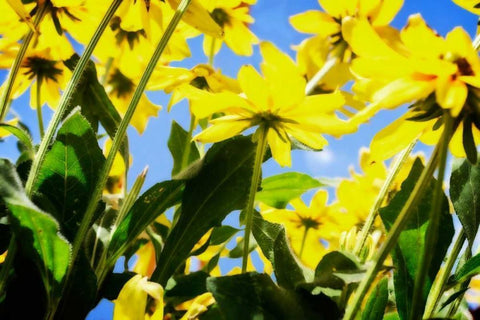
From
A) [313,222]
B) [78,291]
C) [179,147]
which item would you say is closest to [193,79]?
[179,147]

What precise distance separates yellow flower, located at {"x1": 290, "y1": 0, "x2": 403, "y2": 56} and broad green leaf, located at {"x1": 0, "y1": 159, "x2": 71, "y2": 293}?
0.36m

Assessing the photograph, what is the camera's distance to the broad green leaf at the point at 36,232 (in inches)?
14.9

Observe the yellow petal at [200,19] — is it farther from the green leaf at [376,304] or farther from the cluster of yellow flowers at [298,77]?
the green leaf at [376,304]

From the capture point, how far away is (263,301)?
0.40 m

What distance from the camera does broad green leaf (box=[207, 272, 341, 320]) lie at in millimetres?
385

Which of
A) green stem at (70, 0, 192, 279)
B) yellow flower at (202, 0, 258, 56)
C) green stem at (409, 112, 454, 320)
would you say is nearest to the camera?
green stem at (409, 112, 454, 320)

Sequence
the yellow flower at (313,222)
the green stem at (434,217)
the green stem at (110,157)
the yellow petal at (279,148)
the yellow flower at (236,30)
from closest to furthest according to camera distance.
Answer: the green stem at (434,217) → the green stem at (110,157) → the yellow petal at (279,148) → the yellow flower at (236,30) → the yellow flower at (313,222)

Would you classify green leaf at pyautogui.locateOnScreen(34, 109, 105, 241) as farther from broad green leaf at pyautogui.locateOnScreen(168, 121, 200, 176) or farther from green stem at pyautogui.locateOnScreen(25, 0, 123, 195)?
broad green leaf at pyautogui.locateOnScreen(168, 121, 200, 176)

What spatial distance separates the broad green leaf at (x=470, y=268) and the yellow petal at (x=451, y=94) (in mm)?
179

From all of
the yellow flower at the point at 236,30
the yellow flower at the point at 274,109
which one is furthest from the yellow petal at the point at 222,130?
the yellow flower at the point at 236,30

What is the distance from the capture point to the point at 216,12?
0.81 metres

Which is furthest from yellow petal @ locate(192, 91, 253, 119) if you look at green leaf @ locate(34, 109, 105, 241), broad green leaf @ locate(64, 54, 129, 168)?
broad green leaf @ locate(64, 54, 129, 168)

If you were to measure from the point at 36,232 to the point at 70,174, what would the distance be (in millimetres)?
105

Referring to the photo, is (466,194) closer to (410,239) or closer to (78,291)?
(410,239)
